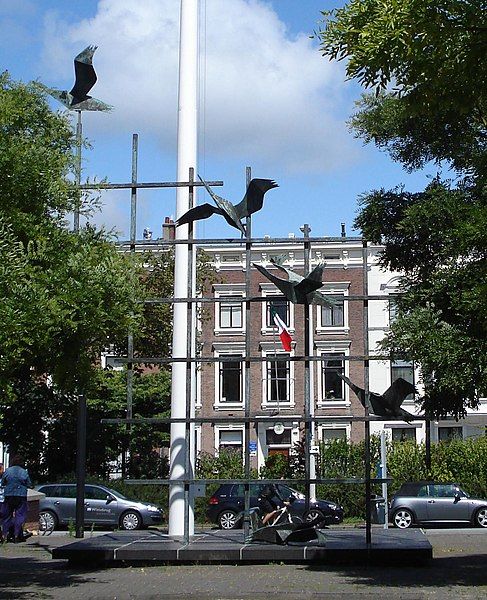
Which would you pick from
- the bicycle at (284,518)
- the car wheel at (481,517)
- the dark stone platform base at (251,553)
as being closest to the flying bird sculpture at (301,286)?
the bicycle at (284,518)

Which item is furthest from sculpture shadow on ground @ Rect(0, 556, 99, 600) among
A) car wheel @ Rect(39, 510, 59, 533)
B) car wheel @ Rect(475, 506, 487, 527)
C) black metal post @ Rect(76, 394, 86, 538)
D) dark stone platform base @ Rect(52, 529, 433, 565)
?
car wheel @ Rect(475, 506, 487, 527)

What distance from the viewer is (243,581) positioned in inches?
519

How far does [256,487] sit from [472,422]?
75.8 ft

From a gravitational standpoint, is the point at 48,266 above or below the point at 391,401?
above

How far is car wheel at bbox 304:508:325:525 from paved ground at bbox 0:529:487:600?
3.40 feet

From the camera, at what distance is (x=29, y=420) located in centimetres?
4069

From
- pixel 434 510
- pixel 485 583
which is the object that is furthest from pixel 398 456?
pixel 485 583

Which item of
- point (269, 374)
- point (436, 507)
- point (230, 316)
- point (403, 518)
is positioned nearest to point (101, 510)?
point (403, 518)

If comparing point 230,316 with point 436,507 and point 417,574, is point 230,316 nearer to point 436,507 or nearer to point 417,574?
point 436,507

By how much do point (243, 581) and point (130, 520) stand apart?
1685cm

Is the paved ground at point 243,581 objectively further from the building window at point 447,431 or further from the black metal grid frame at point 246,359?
the building window at point 447,431

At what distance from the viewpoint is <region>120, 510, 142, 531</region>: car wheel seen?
96.7 ft

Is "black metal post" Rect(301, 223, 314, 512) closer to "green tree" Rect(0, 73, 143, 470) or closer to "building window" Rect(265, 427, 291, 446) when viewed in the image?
"green tree" Rect(0, 73, 143, 470)

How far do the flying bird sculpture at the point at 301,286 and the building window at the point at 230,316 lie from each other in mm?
29866
